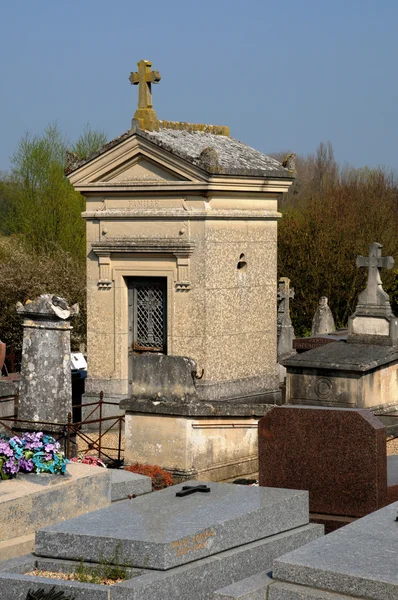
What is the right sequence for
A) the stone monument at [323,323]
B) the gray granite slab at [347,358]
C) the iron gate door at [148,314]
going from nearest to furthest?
the gray granite slab at [347,358]
the iron gate door at [148,314]
the stone monument at [323,323]

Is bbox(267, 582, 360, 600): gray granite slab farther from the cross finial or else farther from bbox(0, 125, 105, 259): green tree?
bbox(0, 125, 105, 259): green tree

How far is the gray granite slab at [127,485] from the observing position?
9.16 meters

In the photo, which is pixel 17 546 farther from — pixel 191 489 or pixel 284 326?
pixel 284 326

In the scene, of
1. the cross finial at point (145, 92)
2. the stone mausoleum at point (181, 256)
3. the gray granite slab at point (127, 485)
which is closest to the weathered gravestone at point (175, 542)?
the gray granite slab at point (127, 485)

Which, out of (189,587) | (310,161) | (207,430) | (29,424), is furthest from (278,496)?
(310,161)

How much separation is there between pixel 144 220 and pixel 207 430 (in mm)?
4168

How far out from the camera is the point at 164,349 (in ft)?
50.9

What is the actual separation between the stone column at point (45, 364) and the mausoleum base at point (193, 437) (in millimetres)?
929

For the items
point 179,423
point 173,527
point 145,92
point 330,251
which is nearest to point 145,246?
point 145,92

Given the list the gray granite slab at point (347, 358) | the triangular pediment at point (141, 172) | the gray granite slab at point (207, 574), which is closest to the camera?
the gray granite slab at point (207, 574)

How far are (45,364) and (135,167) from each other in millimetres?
3823

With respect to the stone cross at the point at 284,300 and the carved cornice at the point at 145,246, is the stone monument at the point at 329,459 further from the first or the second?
the stone cross at the point at 284,300

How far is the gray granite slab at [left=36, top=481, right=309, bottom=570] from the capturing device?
6.41 m

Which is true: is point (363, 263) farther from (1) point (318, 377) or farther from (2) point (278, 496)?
(2) point (278, 496)
